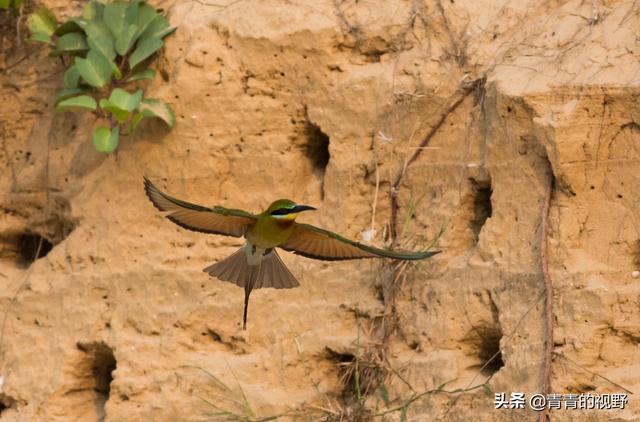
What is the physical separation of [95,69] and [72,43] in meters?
0.19

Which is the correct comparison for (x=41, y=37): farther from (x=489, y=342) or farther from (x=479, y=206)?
(x=489, y=342)

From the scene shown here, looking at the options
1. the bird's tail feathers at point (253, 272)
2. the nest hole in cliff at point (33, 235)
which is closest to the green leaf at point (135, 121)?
the nest hole in cliff at point (33, 235)

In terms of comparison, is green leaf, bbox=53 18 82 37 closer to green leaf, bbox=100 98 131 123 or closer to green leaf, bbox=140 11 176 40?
green leaf, bbox=140 11 176 40

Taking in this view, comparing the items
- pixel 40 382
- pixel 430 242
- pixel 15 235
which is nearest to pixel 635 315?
pixel 430 242

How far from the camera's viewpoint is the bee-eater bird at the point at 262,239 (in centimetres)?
449

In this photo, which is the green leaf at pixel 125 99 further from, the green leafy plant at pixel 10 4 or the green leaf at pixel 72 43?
the green leafy plant at pixel 10 4

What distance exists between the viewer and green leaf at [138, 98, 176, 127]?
5246mm

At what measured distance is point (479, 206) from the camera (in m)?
4.78

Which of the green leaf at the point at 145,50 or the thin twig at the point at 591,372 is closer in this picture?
the thin twig at the point at 591,372

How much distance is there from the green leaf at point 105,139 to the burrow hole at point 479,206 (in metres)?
1.40

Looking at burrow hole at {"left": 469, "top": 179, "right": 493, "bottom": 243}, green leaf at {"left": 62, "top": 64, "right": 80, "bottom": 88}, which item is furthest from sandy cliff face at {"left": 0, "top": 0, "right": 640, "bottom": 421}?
green leaf at {"left": 62, "top": 64, "right": 80, "bottom": 88}

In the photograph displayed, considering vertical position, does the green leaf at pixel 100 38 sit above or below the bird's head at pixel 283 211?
above

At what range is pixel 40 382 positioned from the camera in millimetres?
5410

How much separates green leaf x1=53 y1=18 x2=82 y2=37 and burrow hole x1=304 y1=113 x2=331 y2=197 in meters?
1.01
